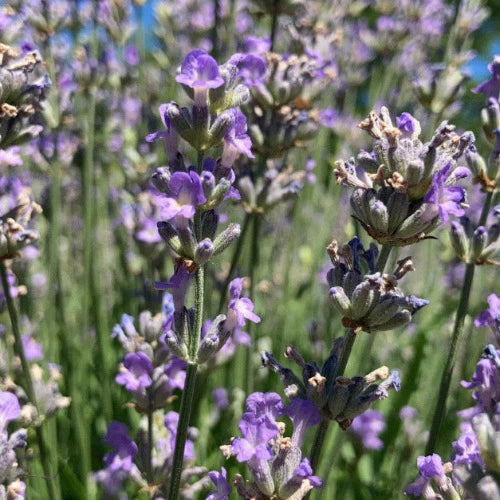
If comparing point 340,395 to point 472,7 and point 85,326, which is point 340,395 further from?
point 472,7

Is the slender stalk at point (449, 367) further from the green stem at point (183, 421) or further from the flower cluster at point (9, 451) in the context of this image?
the flower cluster at point (9, 451)

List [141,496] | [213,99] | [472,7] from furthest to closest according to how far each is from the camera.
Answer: [472,7]
[141,496]
[213,99]

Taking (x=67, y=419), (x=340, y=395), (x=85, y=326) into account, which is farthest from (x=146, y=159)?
(x=340, y=395)

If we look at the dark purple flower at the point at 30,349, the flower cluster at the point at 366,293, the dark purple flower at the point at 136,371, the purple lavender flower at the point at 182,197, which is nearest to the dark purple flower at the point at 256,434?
the flower cluster at the point at 366,293

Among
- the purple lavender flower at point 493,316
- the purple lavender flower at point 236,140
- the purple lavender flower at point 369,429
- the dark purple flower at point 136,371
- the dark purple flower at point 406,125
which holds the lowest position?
the purple lavender flower at point 369,429

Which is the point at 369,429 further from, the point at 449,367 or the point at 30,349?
the point at 30,349

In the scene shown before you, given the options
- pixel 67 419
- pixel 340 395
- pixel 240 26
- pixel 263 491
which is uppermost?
pixel 240 26
